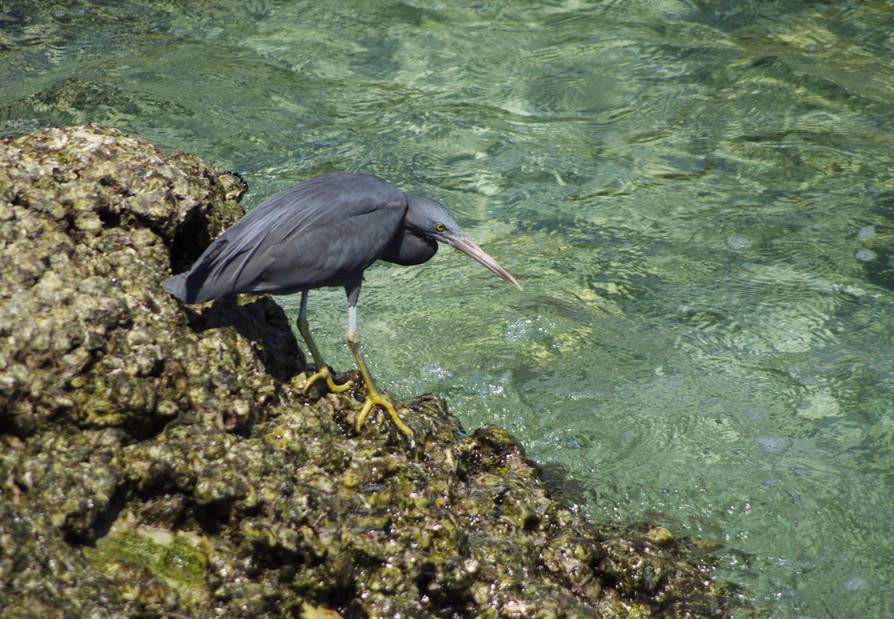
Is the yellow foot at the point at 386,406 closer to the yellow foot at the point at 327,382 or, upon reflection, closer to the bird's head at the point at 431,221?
the yellow foot at the point at 327,382

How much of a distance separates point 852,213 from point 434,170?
3.48m

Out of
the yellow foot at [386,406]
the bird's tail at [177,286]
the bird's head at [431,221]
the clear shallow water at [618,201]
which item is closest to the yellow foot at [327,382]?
the yellow foot at [386,406]

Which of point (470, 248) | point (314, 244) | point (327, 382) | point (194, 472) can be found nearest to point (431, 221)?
point (470, 248)

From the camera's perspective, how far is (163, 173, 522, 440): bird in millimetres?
2826

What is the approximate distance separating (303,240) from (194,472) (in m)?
1.05

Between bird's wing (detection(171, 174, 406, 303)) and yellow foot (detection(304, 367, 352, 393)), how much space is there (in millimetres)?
359

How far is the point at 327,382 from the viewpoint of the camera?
329 cm

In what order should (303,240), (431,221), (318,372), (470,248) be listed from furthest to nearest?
(470,248), (431,221), (318,372), (303,240)

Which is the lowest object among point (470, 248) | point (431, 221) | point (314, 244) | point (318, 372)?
point (318, 372)

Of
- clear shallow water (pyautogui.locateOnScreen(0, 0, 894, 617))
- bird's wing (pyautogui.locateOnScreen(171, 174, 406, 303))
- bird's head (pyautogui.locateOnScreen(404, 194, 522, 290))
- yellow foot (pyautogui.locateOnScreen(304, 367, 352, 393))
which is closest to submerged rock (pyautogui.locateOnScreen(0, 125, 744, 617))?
yellow foot (pyautogui.locateOnScreen(304, 367, 352, 393))

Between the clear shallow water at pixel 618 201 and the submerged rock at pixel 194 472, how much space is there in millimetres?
931

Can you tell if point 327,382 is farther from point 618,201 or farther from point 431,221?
point 618,201

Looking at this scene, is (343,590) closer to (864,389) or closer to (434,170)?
(864,389)

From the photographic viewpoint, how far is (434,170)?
6.87 m
